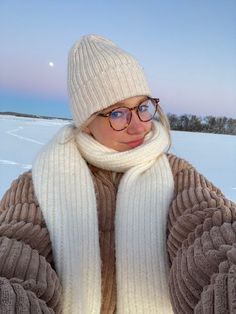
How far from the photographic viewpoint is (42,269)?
73cm

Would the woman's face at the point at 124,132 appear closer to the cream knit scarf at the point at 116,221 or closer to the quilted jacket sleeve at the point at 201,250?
the cream knit scarf at the point at 116,221

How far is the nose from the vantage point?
100 cm

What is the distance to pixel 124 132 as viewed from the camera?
3.32 feet

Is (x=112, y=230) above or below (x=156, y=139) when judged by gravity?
below

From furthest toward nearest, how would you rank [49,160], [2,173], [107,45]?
[2,173], [107,45], [49,160]

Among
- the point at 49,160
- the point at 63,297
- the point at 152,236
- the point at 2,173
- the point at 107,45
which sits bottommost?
the point at 2,173

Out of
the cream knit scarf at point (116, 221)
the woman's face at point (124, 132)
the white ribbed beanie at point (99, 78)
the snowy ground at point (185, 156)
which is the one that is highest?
the white ribbed beanie at point (99, 78)

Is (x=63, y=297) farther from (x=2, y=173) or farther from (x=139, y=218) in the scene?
(x=2, y=173)

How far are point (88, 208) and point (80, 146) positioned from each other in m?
0.18

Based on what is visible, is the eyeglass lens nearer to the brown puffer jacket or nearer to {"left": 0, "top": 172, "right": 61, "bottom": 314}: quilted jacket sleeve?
the brown puffer jacket

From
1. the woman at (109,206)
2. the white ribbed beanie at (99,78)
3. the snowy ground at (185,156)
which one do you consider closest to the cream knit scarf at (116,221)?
the woman at (109,206)

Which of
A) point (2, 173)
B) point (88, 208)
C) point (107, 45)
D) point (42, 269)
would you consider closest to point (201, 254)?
point (42, 269)

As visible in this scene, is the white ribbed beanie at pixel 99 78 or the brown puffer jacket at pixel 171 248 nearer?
the brown puffer jacket at pixel 171 248

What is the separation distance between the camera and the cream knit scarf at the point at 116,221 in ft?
2.94
